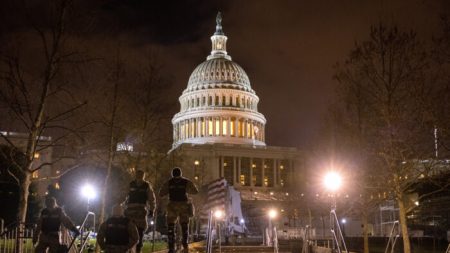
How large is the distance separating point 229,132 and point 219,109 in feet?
21.9

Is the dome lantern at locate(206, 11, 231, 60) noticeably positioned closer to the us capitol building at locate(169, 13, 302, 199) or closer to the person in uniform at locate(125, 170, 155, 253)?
the us capitol building at locate(169, 13, 302, 199)

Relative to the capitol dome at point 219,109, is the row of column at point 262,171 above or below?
below

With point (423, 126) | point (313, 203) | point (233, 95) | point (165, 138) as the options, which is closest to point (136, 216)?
point (423, 126)

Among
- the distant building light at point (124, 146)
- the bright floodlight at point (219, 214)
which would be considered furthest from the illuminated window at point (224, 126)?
the bright floodlight at point (219, 214)

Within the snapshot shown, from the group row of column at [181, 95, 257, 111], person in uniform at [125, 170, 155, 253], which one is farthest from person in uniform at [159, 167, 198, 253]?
row of column at [181, 95, 257, 111]

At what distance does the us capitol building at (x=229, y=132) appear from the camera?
14425 centimetres

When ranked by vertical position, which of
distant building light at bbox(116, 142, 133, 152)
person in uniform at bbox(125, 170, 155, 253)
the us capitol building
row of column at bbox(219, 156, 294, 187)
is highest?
the us capitol building

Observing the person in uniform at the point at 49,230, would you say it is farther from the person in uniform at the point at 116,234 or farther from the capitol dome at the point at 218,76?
the capitol dome at the point at 218,76

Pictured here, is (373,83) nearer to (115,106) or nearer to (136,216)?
(115,106)

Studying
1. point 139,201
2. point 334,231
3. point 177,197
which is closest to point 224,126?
point 334,231

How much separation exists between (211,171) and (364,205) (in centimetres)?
10994

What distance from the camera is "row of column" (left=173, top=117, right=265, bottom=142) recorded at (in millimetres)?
156125

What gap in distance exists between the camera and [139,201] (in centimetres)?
1455

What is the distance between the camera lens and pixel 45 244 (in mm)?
14461
